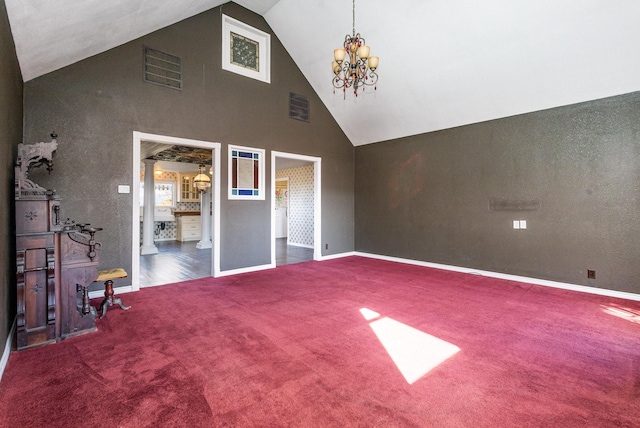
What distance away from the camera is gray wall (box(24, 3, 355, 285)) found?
3.74 m

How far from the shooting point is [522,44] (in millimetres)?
3953

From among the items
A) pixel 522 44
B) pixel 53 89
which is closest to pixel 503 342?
pixel 522 44

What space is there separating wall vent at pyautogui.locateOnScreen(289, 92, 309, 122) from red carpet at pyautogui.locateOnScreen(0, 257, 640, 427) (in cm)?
390

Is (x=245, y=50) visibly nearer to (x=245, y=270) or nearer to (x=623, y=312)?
(x=245, y=270)

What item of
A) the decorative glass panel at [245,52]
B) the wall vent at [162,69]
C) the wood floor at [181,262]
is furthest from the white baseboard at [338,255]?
the wall vent at [162,69]

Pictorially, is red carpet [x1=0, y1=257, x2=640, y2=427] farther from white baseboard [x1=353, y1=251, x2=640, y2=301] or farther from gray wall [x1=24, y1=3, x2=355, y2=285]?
gray wall [x1=24, y1=3, x2=355, y2=285]

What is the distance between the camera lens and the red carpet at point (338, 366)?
5.56 ft

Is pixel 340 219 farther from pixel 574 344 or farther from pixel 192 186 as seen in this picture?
pixel 192 186

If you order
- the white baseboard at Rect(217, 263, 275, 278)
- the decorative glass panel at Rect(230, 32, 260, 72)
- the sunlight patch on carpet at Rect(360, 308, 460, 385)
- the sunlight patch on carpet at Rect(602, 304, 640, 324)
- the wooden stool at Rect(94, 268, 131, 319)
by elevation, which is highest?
the decorative glass panel at Rect(230, 32, 260, 72)

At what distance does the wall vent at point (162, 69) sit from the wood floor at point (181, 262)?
121 inches

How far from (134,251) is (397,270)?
4.42 m

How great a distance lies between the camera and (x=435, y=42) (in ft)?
14.6

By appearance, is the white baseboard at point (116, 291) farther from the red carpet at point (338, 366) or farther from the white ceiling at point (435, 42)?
the white ceiling at point (435, 42)

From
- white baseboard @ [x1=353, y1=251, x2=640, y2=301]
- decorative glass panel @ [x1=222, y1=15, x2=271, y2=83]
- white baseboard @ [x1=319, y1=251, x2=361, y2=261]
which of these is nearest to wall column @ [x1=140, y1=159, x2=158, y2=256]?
decorative glass panel @ [x1=222, y1=15, x2=271, y2=83]
